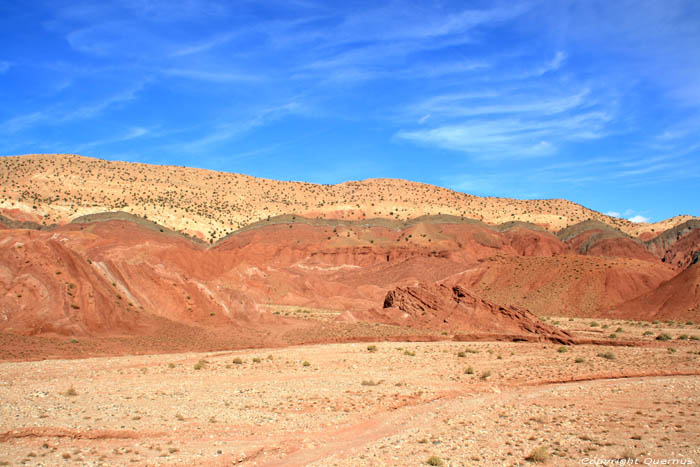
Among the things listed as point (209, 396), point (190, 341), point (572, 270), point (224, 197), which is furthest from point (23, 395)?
point (224, 197)

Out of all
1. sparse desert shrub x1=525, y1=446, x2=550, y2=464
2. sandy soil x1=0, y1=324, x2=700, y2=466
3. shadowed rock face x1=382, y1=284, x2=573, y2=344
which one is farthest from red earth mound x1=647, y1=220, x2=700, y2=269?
sparse desert shrub x1=525, y1=446, x2=550, y2=464

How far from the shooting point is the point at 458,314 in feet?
118

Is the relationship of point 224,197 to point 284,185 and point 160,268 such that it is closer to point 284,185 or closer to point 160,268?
point 284,185

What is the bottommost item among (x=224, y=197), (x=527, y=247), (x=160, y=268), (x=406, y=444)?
(x=406, y=444)

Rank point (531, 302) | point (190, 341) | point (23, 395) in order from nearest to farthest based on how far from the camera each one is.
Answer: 1. point (23, 395)
2. point (190, 341)
3. point (531, 302)

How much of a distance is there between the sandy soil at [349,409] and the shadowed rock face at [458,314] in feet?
31.5

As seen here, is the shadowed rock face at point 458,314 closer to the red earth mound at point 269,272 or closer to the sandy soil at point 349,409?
the red earth mound at point 269,272

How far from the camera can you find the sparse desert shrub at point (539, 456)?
31.7ft

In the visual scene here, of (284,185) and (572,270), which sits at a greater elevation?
(284,185)

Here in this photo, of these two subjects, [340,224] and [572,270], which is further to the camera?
[340,224]

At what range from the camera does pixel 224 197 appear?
356 ft

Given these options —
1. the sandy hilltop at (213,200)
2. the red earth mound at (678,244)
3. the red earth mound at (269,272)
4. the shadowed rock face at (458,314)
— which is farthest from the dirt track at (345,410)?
the red earth mound at (678,244)

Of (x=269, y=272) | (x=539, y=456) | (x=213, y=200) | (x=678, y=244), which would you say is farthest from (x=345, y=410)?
(x=213, y=200)

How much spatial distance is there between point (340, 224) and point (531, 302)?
38.5m
